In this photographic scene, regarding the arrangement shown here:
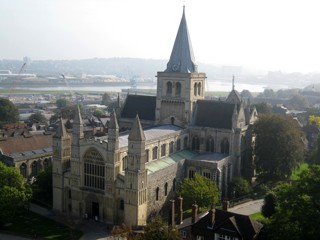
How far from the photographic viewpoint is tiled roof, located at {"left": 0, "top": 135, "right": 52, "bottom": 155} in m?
70.8

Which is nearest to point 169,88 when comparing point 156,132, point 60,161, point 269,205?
point 156,132

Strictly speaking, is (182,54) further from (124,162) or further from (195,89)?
(124,162)

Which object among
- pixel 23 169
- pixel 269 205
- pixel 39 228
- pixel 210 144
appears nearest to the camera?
pixel 269 205

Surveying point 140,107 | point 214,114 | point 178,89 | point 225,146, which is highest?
point 178,89

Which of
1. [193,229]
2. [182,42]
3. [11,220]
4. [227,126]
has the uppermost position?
[182,42]

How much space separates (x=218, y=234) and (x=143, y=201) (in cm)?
1383

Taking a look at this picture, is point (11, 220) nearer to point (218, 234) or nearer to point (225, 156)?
point (218, 234)

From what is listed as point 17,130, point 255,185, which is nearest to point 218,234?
point 255,185

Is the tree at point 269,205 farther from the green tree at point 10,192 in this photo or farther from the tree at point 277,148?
the green tree at point 10,192

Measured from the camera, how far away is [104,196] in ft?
173

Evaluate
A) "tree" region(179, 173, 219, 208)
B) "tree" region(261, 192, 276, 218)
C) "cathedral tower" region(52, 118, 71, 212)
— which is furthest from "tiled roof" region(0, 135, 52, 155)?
"tree" region(261, 192, 276, 218)

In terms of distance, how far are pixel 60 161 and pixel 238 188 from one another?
975 inches

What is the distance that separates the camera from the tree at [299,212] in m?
35.4

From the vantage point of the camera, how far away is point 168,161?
197ft
